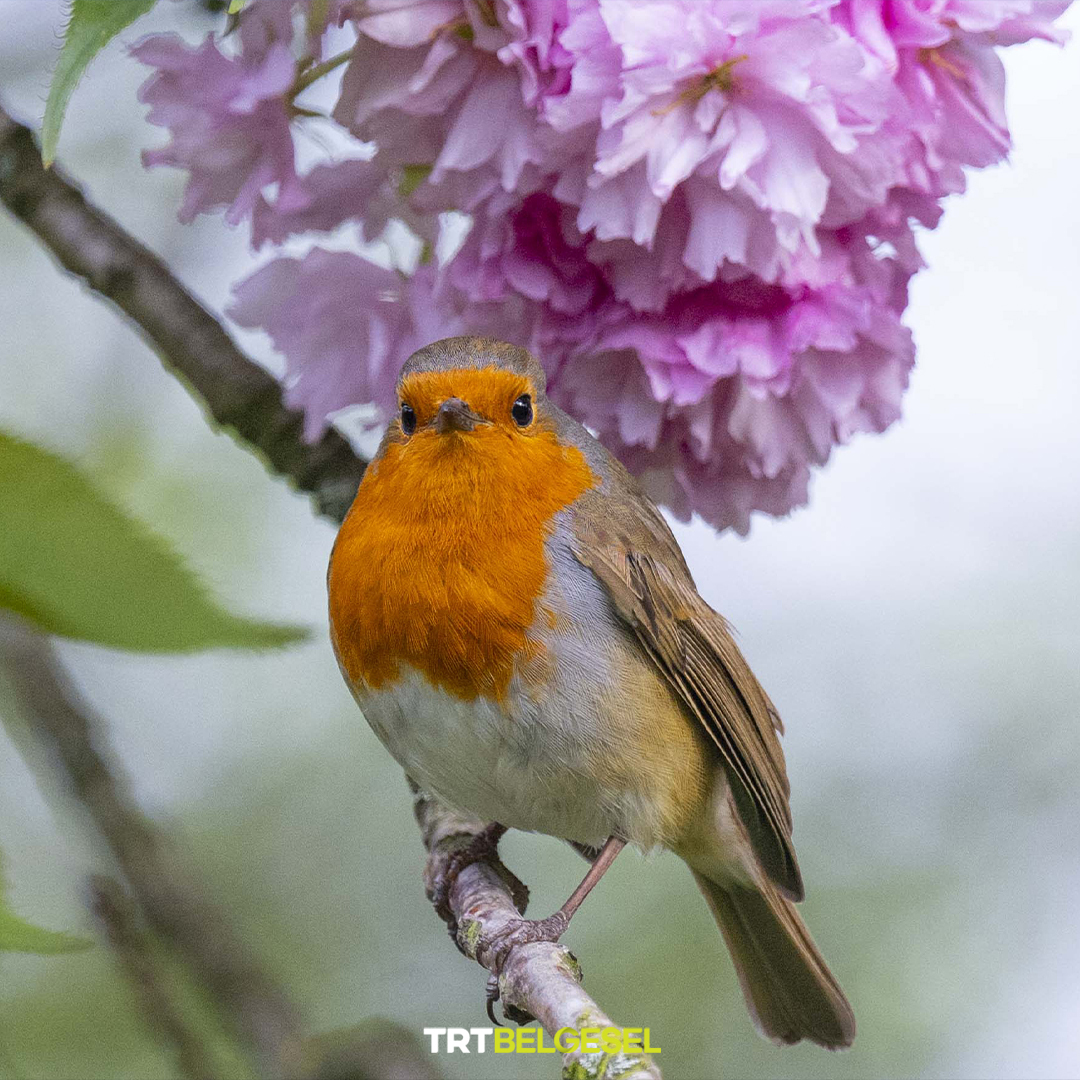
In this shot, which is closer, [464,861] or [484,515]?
[484,515]

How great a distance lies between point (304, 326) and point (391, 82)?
21.2 inches

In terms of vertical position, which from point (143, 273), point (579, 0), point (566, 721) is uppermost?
point (143, 273)

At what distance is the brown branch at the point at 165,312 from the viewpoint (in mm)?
2225

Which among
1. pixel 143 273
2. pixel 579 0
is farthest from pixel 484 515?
pixel 579 0

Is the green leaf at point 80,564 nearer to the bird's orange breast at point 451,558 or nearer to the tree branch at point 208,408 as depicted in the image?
the tree branch at point 208,408

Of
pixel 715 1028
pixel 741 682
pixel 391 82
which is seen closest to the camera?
pixel 391 82

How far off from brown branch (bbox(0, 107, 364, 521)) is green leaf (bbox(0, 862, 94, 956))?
5.06 feet

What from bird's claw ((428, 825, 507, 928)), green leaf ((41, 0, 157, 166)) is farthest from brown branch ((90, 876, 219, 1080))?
green leaf ((41, 0, 157, 166))

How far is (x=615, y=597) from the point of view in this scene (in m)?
2.41

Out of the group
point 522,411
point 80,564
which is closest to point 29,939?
point 80,564

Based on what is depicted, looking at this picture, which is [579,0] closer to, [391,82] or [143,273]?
[391,82]

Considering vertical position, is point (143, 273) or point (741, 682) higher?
point (143, 273)

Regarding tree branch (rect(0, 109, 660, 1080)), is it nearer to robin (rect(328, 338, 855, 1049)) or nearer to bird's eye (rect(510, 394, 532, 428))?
robin (rect(328, 338, 855, 1049))

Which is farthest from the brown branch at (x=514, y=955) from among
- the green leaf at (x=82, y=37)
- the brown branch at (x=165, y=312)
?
the green leaf at (x=82, y=37)
